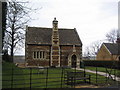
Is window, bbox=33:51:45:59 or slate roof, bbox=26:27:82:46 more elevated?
slate roof, bbox=26:27:82:46

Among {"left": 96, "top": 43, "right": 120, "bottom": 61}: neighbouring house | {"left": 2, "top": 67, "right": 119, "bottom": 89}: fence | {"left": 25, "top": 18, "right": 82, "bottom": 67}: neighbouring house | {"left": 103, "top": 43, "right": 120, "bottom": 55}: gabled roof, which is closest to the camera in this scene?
{"left": 2, "top": 67, "right": 119, "bottom": 89}: fence

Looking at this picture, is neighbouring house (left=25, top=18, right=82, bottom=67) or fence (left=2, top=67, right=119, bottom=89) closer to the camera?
fence (left=2, top=67, right=119, bottom=89)

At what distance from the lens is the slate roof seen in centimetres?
2931

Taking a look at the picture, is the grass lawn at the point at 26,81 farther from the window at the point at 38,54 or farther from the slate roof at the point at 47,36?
the slate roof at the point at 47,36

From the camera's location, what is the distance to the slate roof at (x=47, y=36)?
29306 mm

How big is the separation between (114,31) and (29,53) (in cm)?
3354

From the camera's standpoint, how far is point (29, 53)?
28672mm

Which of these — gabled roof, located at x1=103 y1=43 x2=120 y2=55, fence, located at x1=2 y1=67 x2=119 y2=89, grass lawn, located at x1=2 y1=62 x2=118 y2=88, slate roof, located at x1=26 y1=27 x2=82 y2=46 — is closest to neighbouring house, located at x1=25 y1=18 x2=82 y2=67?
slate roof, located at x1=26 y1=27 x2=82 y2=46

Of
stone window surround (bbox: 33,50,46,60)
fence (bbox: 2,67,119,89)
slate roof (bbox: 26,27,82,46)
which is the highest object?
slate roof (bbox: 26,27,82,46)

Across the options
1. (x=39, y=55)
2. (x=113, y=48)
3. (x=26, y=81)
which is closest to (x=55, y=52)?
(x=39, y=55)

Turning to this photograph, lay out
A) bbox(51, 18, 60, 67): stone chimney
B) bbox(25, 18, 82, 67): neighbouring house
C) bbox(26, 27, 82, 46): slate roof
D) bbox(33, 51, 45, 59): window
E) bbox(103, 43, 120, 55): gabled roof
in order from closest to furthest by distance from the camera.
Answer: bbox(25, 18, 82, 67): neighbouring house, bbox(33, 51, 45, 59): window, bbox(26, 27, 82, 46): slate roof, bbox(51, 18, 60, 67): stone chimney, bbox(103, 43, 120, 55): gabled roof

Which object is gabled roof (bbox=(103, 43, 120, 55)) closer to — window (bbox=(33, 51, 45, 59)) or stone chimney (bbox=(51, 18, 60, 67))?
stone chimney (bbox=(51, 18, 60, 67))

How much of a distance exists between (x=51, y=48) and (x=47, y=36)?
241 centimetres

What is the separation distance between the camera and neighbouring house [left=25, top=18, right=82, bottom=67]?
28828 mm
